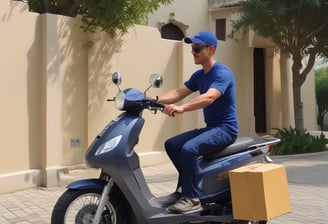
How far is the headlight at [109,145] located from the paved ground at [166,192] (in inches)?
72.3

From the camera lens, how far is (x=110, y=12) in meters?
7.99

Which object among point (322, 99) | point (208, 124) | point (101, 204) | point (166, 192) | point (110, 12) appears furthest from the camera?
A: point (322, 99)

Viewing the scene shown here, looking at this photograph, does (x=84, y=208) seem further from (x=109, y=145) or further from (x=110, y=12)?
(x=110, y=12)

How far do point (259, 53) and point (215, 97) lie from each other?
11082mm

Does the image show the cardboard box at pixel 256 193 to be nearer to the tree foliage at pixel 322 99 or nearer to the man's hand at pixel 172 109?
the man's hand at pixel 172 109

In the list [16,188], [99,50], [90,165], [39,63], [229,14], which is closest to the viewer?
[90,165]

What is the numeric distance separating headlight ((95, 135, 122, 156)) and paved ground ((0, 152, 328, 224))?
72.3 inches

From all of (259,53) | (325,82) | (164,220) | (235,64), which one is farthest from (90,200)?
(325,82)

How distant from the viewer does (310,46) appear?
42.4ft

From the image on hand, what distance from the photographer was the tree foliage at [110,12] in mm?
8016

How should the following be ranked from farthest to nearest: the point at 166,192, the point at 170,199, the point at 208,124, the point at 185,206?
the point at 166,192 < the point at 208,124 < the point at 170,199 < the point at 185,206

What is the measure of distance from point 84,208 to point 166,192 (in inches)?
122

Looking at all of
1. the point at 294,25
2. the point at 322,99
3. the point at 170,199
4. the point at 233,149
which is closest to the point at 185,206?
the point at 170,199

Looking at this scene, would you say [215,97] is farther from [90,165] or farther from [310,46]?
[310,46]
